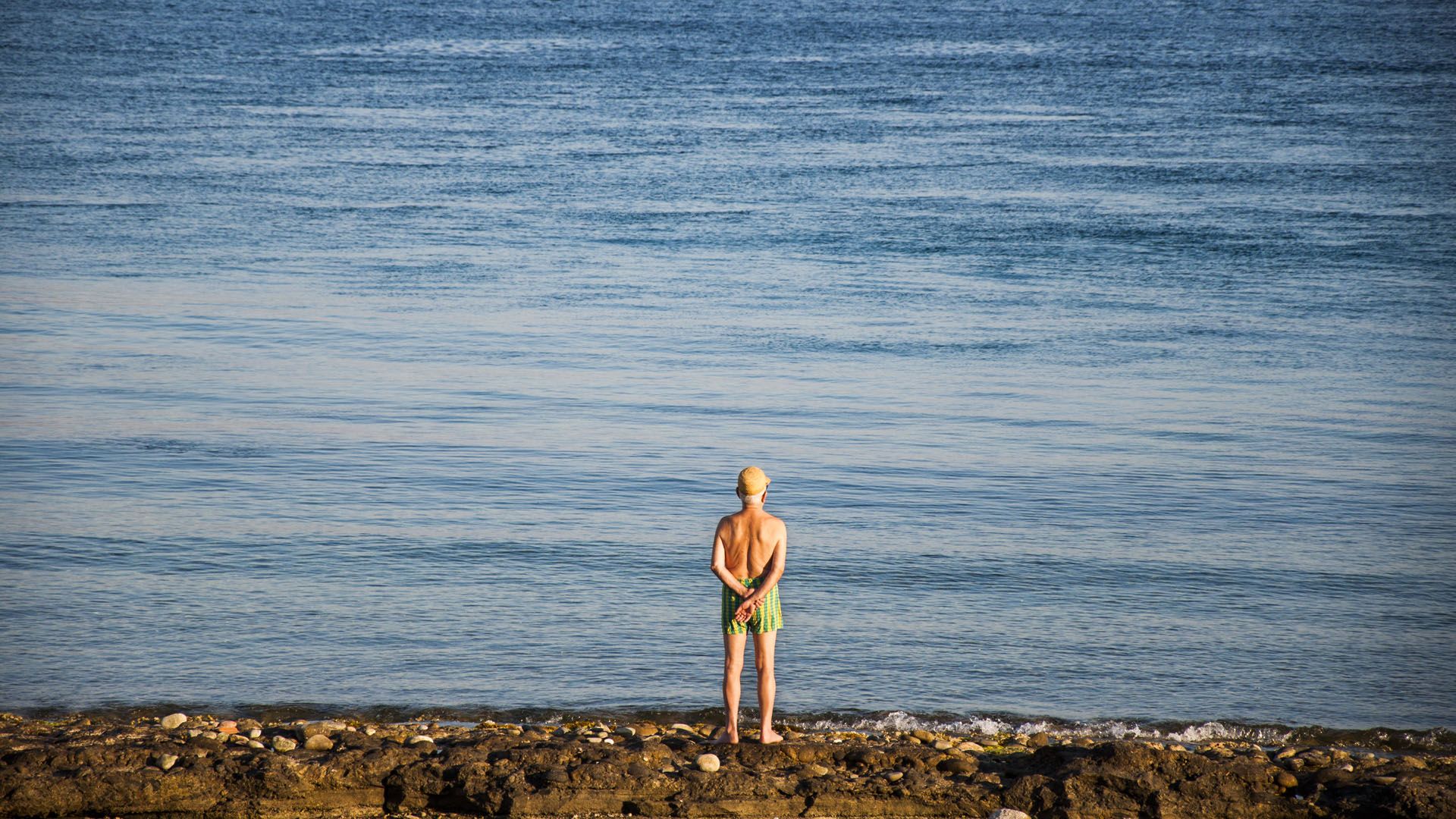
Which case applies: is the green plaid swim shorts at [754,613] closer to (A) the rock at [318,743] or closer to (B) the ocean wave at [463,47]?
(A) the rock at [318,743]

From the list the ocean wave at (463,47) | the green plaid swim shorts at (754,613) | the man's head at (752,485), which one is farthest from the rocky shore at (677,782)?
the ocean wave at (463,47)

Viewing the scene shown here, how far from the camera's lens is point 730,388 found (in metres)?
17.3

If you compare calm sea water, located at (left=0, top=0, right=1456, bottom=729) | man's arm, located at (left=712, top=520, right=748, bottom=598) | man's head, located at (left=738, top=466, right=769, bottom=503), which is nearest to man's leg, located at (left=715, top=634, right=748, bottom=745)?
man's arm, located at (left=712, top=520, right=748, bottom=598)

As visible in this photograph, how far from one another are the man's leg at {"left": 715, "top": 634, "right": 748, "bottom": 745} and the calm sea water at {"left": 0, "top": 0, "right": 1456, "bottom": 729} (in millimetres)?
1407

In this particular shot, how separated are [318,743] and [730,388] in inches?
417

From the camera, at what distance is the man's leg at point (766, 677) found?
691cm

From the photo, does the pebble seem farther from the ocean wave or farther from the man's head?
the ocean wave

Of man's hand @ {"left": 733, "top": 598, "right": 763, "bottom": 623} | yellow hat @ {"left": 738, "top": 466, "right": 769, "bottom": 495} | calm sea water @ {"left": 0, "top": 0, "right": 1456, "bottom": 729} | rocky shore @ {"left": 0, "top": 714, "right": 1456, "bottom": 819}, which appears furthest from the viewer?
calm sea water @ {"left": 0, "top": 0, "right": 1456, "bottom": 729}

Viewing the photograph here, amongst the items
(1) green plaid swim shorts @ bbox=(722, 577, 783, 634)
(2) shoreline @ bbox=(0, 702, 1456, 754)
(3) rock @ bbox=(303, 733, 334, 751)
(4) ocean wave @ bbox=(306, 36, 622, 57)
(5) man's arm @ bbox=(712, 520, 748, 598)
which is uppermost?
(4) ocean wave @ bbox=(306, 36, 622, 57)

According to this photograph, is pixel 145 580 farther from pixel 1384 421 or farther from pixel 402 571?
pixel 1384 421

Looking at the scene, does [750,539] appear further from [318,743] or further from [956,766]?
[318,743]

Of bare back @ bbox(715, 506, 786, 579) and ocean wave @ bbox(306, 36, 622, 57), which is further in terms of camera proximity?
ocean wave @ bbox(306, 36, 622, 57)

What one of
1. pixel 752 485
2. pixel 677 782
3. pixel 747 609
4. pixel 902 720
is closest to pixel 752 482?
pixel 752 485

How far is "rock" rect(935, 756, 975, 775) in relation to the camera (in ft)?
22.3
